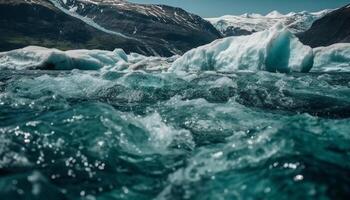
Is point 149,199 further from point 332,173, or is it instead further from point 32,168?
point 332,173

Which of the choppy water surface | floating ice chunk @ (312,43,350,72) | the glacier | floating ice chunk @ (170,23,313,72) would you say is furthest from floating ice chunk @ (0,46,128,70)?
the choppy water surface

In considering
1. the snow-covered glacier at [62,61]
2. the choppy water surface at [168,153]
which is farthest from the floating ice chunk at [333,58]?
the choppy water surface at [168,153]

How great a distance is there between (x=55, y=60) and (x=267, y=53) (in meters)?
18.8

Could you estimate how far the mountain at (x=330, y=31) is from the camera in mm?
147000

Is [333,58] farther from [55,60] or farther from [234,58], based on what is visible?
[55,60]

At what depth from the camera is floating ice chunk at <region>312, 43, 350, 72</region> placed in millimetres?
36781

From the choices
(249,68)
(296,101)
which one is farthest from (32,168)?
(249,68)

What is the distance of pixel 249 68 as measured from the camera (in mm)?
30844

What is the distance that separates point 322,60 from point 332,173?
114 feet

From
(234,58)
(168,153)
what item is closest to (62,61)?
(234,58)

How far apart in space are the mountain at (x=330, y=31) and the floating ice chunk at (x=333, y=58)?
107403mm

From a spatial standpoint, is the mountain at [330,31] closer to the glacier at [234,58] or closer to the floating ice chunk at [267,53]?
the glacier at [234,58]

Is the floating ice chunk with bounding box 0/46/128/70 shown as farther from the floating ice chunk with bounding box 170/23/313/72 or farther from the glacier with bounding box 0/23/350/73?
the floating ice chunk with bounding box 170/23/313/72

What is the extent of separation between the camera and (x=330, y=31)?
519 ft
